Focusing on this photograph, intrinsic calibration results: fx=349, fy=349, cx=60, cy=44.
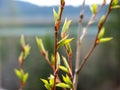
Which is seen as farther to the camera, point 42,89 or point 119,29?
point 119,29

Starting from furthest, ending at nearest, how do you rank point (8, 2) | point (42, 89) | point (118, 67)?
point (118, 67), point (8, 2), point (42, 89)

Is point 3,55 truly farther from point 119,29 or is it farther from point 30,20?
point 119,29

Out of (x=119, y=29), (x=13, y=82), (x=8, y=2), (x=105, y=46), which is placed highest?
(x=8, y=2)

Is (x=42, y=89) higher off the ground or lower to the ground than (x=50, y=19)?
lower

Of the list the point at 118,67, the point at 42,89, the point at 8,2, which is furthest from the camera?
the point at 118,67

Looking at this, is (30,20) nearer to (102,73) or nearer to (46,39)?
(46,39)

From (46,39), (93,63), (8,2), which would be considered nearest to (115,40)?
(93,63)

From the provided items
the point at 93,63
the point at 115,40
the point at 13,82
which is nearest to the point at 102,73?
the point at 93,63
